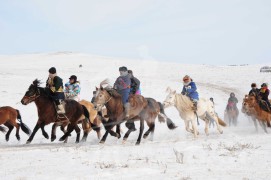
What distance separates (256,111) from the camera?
48.2 feet

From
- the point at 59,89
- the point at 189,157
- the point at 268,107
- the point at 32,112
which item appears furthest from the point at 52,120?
the point at 32,112

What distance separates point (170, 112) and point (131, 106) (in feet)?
46.7

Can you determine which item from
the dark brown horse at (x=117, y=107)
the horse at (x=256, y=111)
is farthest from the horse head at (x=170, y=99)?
the horse at (x=256, y=111)

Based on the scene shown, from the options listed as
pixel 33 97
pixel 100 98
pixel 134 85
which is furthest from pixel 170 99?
pixel 33 97

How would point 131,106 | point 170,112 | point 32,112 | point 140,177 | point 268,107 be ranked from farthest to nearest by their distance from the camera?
1. point 170,112
2. point 32,112
3. point 268,107
4. point 131,106
5. point 140,177

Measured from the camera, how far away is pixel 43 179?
6.02 m

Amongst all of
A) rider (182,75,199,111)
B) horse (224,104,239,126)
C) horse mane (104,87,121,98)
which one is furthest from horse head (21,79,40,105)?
horse (224,104,239,126)

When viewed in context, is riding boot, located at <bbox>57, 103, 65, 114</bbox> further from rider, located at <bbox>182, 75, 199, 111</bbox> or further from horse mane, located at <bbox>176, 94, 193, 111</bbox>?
rider, located at <bbox>182, 75, 199, 111</bbox>

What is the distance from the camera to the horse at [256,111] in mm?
14531

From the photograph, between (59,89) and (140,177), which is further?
(59,89)

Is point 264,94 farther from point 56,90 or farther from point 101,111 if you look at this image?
point 56,90

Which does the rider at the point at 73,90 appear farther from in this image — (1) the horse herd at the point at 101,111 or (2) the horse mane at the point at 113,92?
(2) the horse mane at the point at 113,92

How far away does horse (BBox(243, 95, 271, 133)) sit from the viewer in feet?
47.7

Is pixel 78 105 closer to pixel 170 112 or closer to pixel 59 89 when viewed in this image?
pixel 59 89
